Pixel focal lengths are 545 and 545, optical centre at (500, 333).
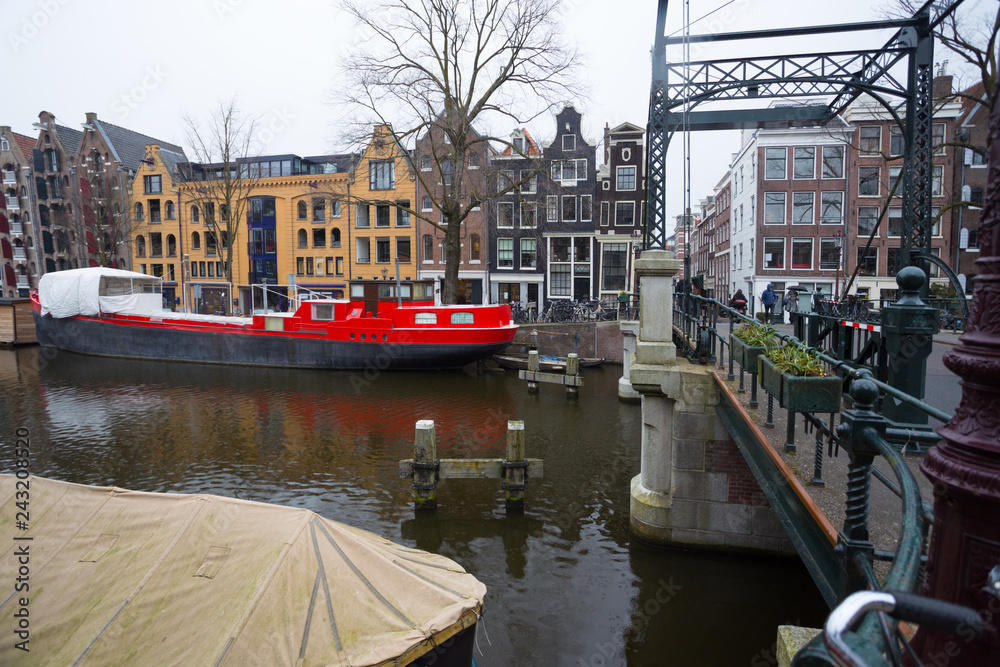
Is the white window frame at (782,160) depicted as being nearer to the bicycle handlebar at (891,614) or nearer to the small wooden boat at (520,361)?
the small wooden boat at (520,361)

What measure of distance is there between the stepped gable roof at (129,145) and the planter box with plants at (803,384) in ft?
179

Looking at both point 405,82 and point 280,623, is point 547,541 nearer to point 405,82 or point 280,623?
point 280,623

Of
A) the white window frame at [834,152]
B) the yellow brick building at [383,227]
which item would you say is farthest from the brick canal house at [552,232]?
the white window frame at [834,152]

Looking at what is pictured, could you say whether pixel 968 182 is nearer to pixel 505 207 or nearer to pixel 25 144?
pixel 505 207

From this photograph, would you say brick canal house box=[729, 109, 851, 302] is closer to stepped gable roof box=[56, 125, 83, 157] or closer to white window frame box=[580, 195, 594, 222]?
white window frame box=[580, 195, 594, 222]

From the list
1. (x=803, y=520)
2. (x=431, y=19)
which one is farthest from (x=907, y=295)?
(x=431, y=19)

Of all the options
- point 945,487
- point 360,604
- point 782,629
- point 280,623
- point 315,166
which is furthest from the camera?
point 315,166

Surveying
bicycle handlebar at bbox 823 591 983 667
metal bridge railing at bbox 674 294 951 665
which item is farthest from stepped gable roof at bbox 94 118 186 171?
bicycle handlebar at bbox 823 591 983 667

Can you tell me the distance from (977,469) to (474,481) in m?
10.5

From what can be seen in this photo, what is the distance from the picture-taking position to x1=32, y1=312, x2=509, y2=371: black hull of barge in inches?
930

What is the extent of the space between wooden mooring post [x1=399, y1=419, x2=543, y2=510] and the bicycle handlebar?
8.79 meters

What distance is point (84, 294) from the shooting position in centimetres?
2805

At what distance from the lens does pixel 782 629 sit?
301 cm

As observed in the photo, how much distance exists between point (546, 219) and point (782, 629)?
33.5 m
